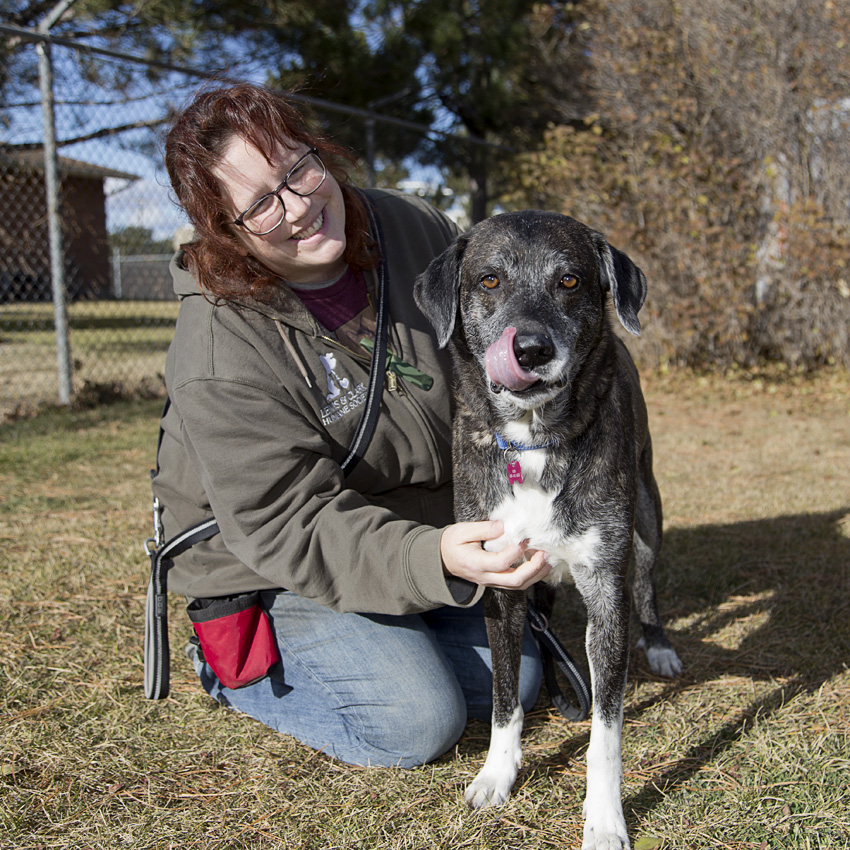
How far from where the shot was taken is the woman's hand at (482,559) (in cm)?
187

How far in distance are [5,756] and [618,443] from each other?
1.96m

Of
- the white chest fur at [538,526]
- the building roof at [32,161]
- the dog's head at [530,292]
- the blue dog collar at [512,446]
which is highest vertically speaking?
the building roof at [32,161]

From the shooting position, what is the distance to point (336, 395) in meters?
2.39

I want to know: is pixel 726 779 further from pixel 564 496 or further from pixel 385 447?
pixel 385 447

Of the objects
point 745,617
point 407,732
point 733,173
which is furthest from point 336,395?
point 733,173

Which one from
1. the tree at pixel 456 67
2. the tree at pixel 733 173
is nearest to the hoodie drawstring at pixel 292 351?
the tree at pixel 733 173

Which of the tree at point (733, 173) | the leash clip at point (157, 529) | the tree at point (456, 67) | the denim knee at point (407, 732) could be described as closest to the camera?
the denim knee at point (407, 732)

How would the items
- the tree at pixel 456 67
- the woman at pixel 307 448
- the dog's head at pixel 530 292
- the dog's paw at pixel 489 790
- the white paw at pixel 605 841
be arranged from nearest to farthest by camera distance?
the white paw at pixel 605 841, the dog's head at pixel 530 292, the dog's paw at pixel 489 790, the woman at pixel 307 448, the tree at pixel 456 67

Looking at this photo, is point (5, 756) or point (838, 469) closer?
point (5, 756)

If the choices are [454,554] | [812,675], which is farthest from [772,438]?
[454,554]

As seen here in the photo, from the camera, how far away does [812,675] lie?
2.57 m

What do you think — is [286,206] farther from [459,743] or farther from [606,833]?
[606,833]

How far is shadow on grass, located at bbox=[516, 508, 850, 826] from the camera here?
A: 234 centimetres

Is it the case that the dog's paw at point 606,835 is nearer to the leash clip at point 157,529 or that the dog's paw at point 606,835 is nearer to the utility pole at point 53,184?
the leash clip at point 157,529
